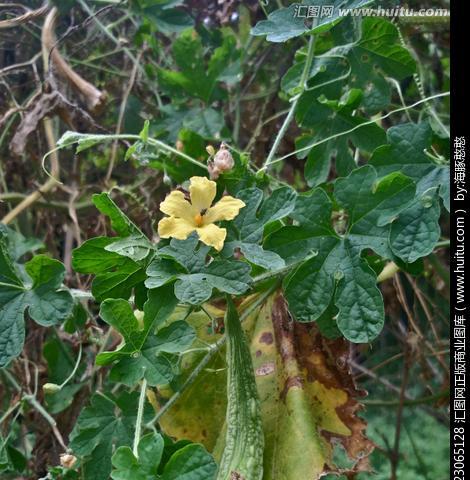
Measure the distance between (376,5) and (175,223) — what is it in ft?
1.90

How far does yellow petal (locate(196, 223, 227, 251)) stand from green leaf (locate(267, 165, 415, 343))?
9cm

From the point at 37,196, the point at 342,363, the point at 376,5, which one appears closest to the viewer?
the point at 342,363

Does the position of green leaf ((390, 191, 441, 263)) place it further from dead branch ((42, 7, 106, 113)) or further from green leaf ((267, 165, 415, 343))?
dead branch ((42, 7, 106, 113))

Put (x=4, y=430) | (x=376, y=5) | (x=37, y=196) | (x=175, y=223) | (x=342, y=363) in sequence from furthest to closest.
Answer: (x=37, y=196) → (x=4, y=430) → (x=376, y=5) → (x=342, y=363) → (x=175, y=223)

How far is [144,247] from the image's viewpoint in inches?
34.2

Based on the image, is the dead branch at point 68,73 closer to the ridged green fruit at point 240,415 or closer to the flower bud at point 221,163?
the flower bud at point 221,163

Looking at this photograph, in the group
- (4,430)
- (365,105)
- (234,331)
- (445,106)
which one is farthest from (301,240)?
(445,106)

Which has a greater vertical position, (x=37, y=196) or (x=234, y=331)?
(x=234, y=331)

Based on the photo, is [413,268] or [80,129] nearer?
[413,268]

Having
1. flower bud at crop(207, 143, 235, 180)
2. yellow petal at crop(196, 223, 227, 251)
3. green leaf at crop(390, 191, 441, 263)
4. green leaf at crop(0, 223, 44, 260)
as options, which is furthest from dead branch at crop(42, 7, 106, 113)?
green leaf at crop(390, 191, 441, 263)

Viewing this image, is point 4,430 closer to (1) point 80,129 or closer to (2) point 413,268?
(1) point 80,129

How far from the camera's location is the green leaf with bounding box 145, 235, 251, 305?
2.62 feet

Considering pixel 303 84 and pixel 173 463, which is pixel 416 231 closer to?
pixel 303 84

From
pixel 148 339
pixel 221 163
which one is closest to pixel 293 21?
pixel 221 163
